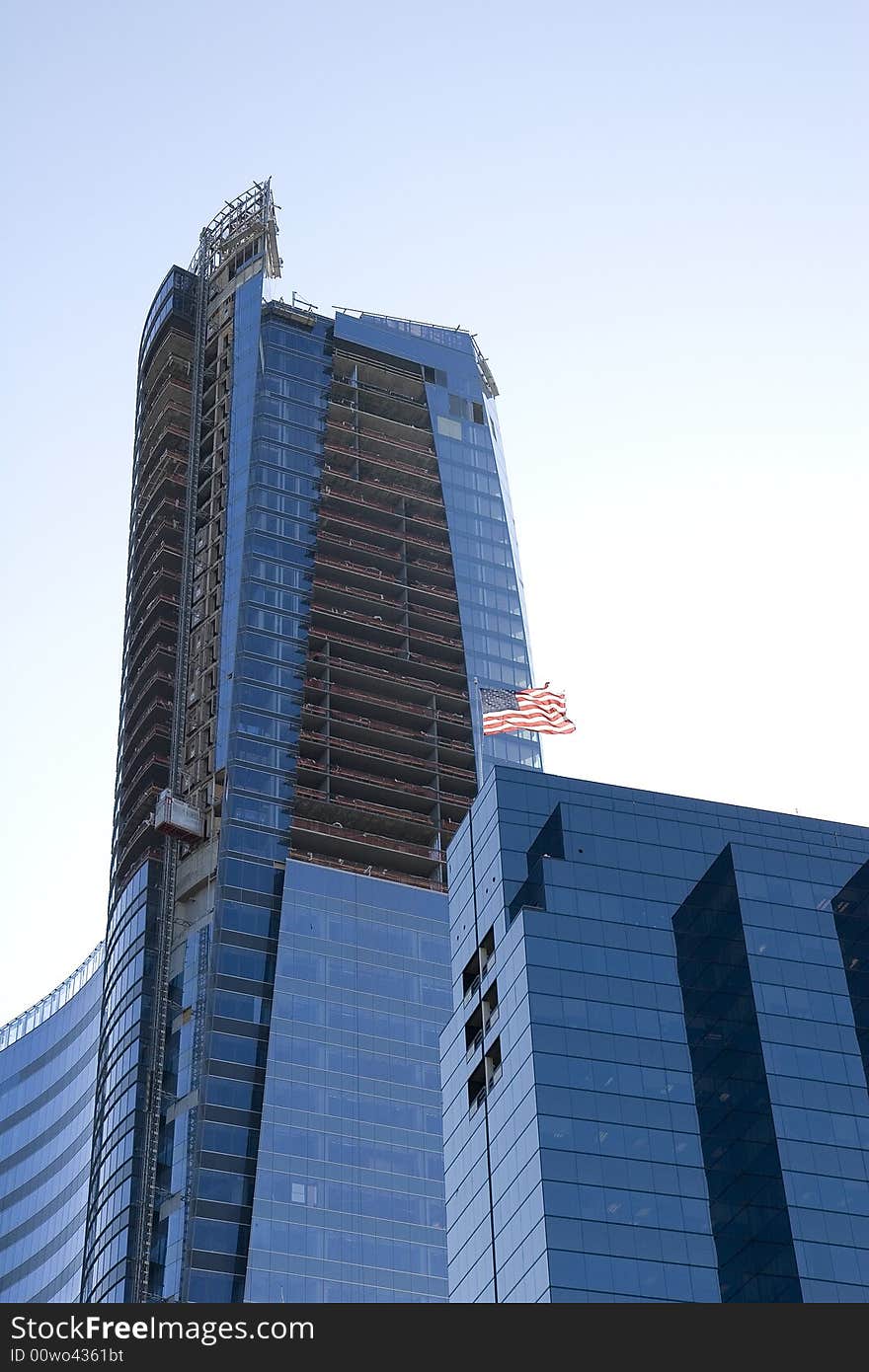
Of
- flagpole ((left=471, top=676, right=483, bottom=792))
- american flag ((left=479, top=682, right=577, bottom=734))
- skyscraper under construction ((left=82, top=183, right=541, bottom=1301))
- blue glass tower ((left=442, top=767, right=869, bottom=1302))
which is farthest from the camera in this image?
flagpole ((left=471, top=676, right=483, bottom=792))

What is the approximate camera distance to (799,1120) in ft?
365

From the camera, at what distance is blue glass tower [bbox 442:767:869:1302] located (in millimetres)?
104250

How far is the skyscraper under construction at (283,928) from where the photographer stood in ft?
495

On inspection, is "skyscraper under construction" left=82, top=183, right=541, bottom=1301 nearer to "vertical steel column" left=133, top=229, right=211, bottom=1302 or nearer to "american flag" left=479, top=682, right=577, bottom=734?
"vertical steel column" left=133, top=229, right=211, bottom=1302

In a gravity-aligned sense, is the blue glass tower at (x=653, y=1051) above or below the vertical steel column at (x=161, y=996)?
below

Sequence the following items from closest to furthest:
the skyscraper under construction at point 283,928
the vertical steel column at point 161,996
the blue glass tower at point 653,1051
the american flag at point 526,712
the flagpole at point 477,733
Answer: the blue glass tower at point 653,1051 → the american flag at point 526,712 → the skyscraper under construction at point 283,928 → the vertical steel column at point 161,996 → the flagpole at point 477,733

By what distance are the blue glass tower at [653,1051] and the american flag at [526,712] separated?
351cm

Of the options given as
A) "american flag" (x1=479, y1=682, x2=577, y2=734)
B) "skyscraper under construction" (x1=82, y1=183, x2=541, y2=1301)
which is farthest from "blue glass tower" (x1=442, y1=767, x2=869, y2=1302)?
"skyscraper under construction" (x1=82, y1=183, x2=541, y2=1301)

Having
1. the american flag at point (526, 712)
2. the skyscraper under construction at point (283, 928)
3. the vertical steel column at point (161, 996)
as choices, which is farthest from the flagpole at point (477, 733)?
the american flag at point (526, 712)

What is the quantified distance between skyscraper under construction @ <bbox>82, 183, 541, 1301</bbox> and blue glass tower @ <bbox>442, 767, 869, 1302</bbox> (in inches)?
1355

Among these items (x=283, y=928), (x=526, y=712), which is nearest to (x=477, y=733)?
(x=283, y=928)

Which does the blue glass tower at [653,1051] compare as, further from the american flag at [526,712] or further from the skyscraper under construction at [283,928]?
the skyscraper under construction at [283,928]

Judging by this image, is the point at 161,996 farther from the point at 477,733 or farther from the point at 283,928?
the point at 477,733
